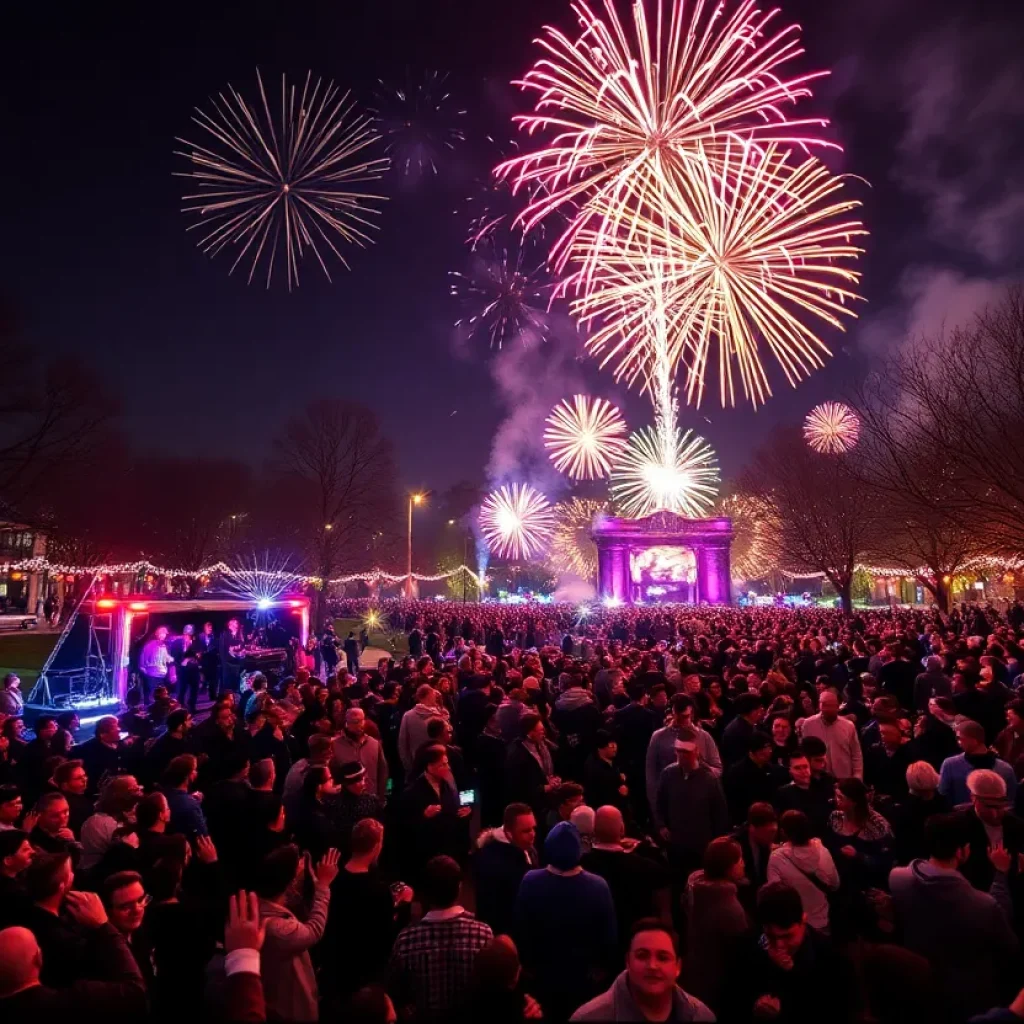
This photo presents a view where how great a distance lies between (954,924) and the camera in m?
3.67

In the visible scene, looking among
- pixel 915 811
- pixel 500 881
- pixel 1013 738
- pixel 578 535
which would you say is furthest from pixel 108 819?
pixel 578 535

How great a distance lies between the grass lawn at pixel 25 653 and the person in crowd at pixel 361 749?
15365 millimetres

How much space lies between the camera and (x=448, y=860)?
354cm

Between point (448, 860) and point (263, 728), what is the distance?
5254 millimetres

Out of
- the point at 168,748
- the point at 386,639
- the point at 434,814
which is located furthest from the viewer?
the point at 386,639

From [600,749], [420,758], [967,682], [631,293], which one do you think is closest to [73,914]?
[420,758]

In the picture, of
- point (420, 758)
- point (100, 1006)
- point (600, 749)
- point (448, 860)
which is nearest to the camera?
point (100, 1006)

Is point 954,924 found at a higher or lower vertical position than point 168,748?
lower

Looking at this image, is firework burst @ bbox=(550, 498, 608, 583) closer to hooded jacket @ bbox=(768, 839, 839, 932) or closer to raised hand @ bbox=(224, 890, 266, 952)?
hooded jacket @ bbox=(768, 839, 839, 932)

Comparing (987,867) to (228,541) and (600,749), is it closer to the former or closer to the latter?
(600,749)

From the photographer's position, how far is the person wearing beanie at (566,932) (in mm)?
3803

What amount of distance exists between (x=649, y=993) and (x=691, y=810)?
317cm

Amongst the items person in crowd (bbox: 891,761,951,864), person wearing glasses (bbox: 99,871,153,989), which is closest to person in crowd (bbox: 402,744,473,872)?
person wearing glasses (bbox: 99,871,153,989)

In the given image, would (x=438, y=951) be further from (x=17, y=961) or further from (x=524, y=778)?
(x=524, y=778)
